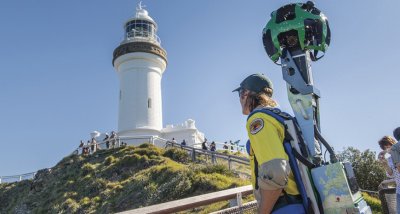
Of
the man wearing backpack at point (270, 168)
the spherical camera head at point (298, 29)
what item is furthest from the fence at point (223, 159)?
the man wearing backpack at point (270, 168)

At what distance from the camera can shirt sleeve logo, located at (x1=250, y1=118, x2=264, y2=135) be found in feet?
8.53

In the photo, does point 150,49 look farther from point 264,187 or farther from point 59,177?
point 264,187

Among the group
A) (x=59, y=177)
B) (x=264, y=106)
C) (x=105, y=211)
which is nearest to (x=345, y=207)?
(x=264, y=106)

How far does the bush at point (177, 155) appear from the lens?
20.9 meters

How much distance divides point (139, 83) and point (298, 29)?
30.9 meters

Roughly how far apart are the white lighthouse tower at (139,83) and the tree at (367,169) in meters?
17.3

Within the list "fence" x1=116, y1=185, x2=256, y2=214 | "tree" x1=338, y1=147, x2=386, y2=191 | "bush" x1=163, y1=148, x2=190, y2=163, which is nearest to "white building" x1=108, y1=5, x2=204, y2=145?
"bush" x1=163, y1=148, x2=190, y2=163

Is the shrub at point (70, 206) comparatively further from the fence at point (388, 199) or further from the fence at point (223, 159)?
the fence at point (388, 199)

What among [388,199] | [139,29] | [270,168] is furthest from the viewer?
[139,29]

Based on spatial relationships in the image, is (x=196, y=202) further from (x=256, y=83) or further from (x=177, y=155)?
(x=177, y=155)

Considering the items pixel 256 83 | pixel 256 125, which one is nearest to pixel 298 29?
pixel 256 83

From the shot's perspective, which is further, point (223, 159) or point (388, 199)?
point (223, 159)

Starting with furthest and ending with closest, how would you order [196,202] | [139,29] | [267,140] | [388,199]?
[139,29] → [388,199] → [196,202] → [267,140]

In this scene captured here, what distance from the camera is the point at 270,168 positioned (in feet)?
7.93
